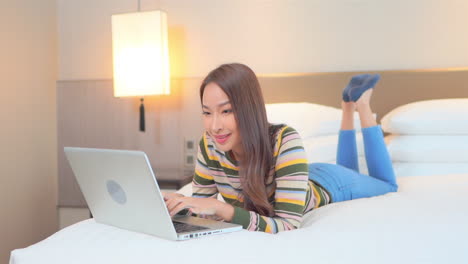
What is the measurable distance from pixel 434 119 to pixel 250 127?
52.7 inches

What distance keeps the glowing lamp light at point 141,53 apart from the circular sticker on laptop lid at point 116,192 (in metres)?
1.76

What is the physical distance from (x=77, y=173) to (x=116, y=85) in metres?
1.75

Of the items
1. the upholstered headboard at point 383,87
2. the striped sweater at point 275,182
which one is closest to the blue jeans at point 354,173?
the striped sweater at point 275,182

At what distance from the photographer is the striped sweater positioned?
1.21 metres

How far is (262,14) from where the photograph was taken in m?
2.96

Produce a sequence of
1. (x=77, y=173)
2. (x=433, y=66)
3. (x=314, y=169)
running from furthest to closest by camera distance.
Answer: (x=433, y=66) < (x=314, y=169) < (x=77, y=173)

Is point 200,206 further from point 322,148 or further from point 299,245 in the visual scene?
point 322,148

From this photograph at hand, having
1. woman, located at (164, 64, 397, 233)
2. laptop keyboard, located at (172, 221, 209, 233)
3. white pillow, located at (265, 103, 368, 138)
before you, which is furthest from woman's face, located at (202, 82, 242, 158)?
white pillow, located at (265, 103, 368, 138)

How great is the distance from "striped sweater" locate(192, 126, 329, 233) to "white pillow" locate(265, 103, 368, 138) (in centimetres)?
93

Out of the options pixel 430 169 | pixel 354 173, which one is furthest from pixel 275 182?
pixel 430 169

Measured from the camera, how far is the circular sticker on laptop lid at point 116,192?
1.08 metres

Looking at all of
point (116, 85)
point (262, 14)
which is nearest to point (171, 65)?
point (116, 85)

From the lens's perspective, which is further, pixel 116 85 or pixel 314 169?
pixel 116 85

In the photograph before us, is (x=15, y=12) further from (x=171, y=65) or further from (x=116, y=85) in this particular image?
(x=171, y=65)
